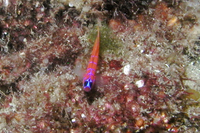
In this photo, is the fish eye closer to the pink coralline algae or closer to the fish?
the fish

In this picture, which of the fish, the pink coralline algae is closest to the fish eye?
the fish

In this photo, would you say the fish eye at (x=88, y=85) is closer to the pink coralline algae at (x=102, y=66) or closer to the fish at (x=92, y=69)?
the fish at (x=92, y=69)

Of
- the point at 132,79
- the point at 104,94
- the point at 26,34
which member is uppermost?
the point at 26,34

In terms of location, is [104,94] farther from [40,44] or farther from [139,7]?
[139,7]

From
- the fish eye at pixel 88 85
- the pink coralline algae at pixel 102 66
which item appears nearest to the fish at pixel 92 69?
the fish eye at pixel 88 85

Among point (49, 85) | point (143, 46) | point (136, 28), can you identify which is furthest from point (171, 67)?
point (49, 85)

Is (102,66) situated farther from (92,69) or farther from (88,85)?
(88,85)
